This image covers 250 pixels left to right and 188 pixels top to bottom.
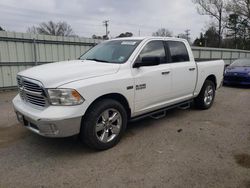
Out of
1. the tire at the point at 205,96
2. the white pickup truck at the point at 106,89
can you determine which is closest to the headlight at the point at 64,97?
the white pickup truck at the point at 106,89

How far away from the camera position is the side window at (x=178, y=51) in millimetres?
4832

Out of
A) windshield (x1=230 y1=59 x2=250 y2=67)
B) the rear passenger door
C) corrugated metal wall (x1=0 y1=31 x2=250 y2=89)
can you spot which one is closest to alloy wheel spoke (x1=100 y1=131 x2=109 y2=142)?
the rear passenger door

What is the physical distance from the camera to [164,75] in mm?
4441

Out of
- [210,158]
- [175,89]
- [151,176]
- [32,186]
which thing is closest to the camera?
[32,186]

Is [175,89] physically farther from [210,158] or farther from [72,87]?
[72,87]

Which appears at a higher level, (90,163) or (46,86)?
(46,86)

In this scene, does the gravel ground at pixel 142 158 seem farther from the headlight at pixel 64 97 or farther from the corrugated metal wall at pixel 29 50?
the corrugated metal wall at pixel 29 50

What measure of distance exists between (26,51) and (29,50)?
0.13 m

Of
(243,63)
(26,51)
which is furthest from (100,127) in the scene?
(243,63)

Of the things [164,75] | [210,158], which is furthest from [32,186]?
[164,75]

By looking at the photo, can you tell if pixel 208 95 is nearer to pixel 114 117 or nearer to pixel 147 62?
pixel 147 62

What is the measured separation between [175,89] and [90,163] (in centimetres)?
254

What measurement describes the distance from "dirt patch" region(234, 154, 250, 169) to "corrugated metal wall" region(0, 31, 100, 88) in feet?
28.2

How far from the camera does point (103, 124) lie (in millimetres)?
3541
